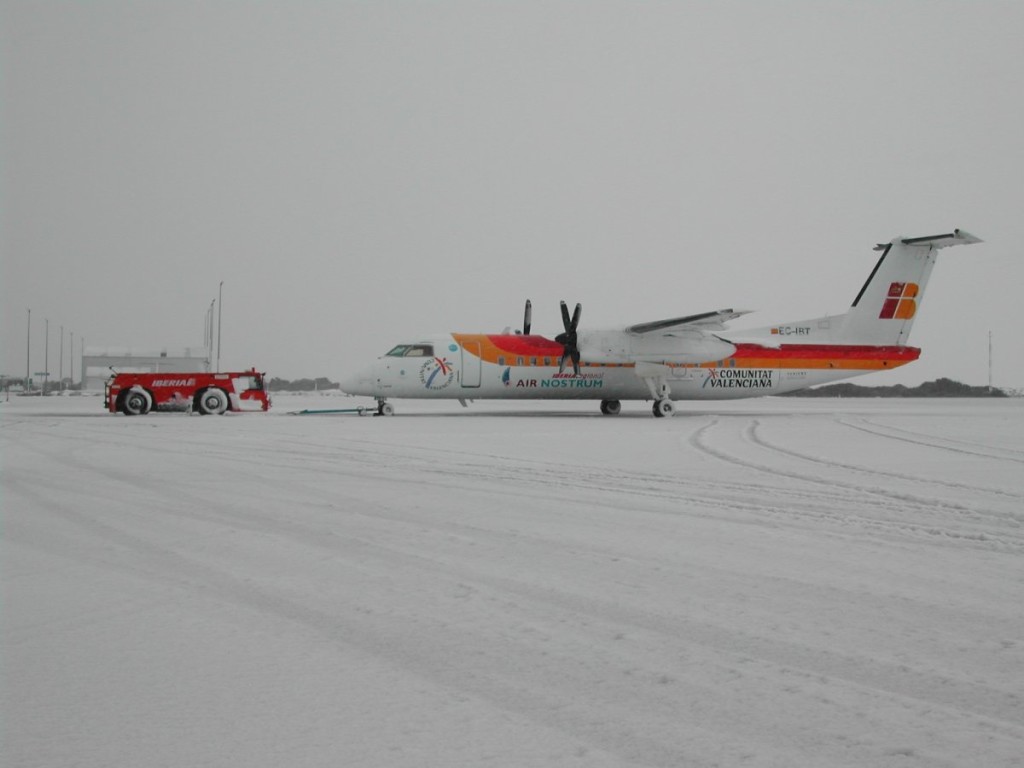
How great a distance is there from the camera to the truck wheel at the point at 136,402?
89.3ft

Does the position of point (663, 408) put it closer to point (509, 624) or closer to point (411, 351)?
point (411, 351)

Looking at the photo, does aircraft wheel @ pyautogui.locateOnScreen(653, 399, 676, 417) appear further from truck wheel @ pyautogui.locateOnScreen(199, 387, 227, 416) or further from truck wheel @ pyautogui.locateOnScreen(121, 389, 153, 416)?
truck wheel @ pyautogui.locateOnScreen(121, 389, 153, 416)

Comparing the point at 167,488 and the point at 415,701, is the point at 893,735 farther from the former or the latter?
the point at 167,488

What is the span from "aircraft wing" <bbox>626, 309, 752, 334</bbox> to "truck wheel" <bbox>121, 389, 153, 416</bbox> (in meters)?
16.1

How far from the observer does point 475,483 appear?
386 inches

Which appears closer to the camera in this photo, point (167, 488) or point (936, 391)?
point (167, 488)

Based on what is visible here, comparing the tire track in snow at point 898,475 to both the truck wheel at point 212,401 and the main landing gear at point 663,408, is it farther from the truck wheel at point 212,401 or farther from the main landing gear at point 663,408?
the truck wheel at point 212,401

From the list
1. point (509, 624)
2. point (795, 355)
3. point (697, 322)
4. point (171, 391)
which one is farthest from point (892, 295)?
point (509, 624)

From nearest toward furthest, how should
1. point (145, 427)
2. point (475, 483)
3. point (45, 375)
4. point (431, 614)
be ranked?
point (431, 614) < point (475, 483) < point (145, 427) < point (45, 375)

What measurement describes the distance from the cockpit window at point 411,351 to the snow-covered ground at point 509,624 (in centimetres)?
1760

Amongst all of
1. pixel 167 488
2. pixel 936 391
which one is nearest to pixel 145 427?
pixel 167 488

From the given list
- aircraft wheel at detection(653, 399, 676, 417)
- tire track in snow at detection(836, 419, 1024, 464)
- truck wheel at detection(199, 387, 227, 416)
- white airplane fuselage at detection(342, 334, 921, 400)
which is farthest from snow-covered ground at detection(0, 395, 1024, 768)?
aircraft wheel at detection(653, 399, 676, 417)

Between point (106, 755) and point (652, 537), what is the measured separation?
177 inches


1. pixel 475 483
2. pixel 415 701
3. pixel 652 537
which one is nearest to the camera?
pixel 415 701
